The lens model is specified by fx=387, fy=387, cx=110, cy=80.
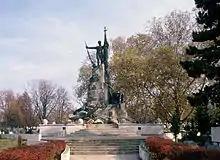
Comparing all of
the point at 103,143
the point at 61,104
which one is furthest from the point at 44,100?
the point at 103,143

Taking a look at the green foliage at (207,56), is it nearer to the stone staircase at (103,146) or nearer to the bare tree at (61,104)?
the stone staircase at (103,146)

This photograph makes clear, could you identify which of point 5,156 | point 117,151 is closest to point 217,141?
point 117,151

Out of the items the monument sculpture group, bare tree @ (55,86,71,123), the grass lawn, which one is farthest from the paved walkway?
bare tree @ (55,86,71,123)

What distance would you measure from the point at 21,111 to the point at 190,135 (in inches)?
1579

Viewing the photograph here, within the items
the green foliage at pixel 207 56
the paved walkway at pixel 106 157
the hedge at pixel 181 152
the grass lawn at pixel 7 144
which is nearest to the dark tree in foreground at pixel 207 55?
the green foliage at pixel 207 56

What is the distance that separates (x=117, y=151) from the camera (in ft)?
82.7

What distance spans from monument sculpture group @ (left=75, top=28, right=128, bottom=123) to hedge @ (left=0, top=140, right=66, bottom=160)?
57.1 ft

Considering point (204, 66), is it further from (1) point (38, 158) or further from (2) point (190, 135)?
(2) point (190, 135)

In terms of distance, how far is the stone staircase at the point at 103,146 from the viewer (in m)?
25.2

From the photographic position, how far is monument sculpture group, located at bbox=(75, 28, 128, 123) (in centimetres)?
3984

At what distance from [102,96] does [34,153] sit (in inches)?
1039

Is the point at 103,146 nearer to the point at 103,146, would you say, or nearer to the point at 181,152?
the point at 103,146

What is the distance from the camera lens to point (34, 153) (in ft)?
47.4

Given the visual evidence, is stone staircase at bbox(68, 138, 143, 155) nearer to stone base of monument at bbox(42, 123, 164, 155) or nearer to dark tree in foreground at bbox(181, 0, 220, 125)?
stone base of monument at bbox(42, 123, 164, 155)
